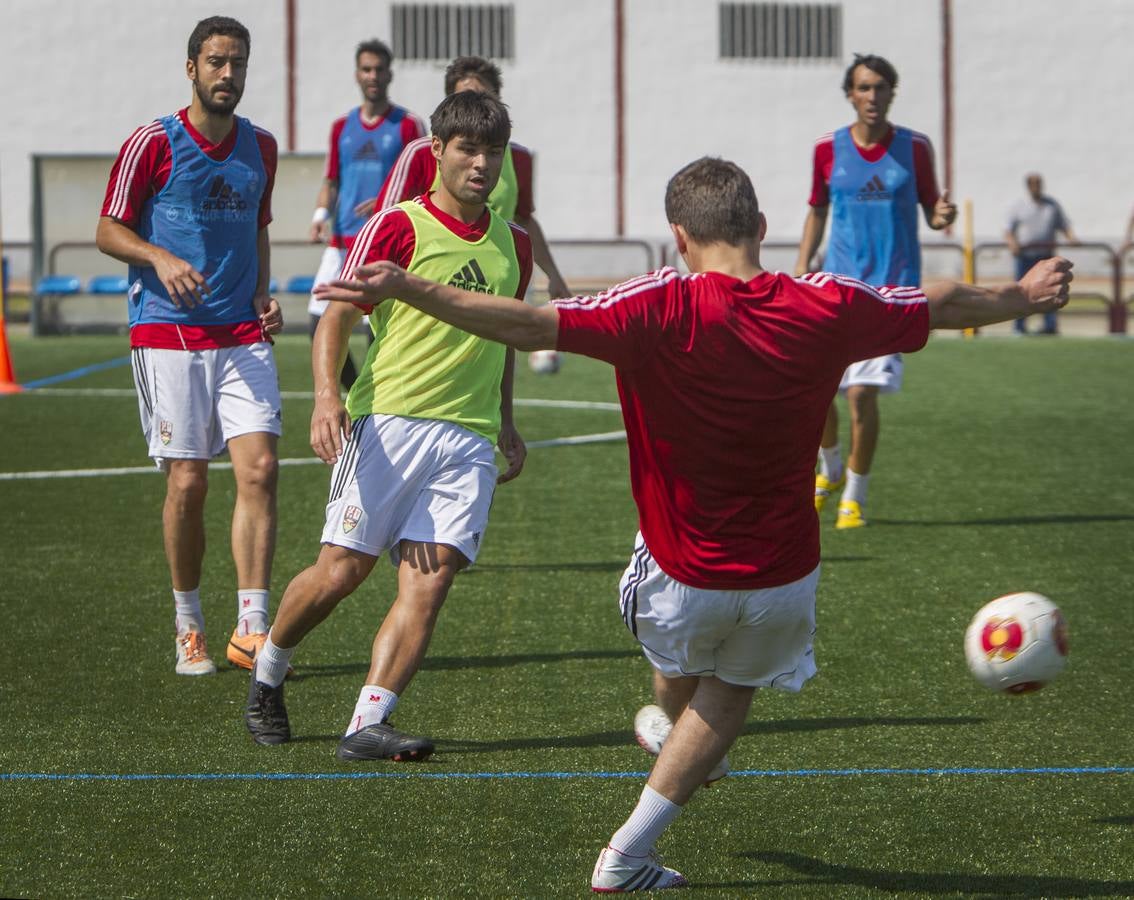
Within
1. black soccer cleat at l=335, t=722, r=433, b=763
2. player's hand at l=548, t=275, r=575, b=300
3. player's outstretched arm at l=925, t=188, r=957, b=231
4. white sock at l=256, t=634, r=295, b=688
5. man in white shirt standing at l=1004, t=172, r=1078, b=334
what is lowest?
black soccer cleat at l=335, t=722, r=433, b=763

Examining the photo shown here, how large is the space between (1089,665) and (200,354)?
3.43 metres

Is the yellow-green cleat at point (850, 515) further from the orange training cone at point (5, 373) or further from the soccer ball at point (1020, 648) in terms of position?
the orange training cone at point (5, 373)

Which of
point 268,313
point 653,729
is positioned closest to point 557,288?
point 268,313

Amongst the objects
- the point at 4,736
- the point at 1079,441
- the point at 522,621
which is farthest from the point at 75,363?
the point at 4,736

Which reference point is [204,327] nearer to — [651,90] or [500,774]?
[500,774]

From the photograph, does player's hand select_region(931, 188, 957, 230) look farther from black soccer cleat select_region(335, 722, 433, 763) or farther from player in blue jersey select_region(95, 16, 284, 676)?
black soccer cleat select_region(335, 722, 433, 763)

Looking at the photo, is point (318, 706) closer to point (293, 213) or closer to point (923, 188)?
point (923, 188)

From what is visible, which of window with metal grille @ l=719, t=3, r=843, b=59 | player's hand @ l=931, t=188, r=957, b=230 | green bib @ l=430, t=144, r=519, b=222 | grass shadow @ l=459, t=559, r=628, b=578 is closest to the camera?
green bib @ l=430, t=144, r=519, b=222

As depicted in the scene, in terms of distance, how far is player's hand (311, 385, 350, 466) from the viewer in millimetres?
5059

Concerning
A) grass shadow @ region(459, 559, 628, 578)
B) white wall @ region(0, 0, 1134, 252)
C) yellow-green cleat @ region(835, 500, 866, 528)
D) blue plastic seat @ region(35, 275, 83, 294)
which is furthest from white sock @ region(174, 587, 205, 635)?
white wall @ region(0, 0, 1134, 252)

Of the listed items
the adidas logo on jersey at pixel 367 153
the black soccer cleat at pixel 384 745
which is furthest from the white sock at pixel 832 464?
the black soccer cleat at pixel 384 745

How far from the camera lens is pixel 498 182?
25.0 feet

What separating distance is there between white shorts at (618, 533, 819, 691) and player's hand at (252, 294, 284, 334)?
258cm

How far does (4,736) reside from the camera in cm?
561
